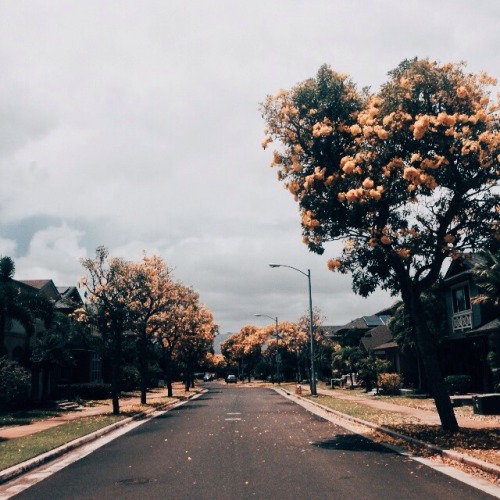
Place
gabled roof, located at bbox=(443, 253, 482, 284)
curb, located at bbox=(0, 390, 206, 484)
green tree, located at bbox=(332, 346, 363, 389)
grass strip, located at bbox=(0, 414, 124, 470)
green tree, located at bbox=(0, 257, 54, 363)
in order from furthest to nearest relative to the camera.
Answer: green tree, located at bbox=(332, 346, 363, 389) → gabled roof, located at bbox=(443, 253, 482, 284) → green tree, located at bbox=(0, 257, 54, 363) → grass strip, located at bbox=(0, 414, 124, 470) → curb, located at bbox=(0, 390, 206, 484)

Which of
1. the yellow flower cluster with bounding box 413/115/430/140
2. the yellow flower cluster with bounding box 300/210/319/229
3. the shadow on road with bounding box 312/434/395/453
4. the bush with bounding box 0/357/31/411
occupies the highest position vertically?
the yellow flower cluster with bounding box 413/115/430/140

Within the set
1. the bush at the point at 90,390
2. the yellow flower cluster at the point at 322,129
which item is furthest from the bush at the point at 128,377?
the yellow flower cluster at the point at 322,129

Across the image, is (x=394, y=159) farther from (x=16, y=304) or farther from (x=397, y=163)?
(x=16, y=304)

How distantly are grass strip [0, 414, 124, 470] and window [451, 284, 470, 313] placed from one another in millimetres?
22370

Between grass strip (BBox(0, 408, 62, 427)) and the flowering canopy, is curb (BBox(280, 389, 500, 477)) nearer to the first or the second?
the flowering canopy

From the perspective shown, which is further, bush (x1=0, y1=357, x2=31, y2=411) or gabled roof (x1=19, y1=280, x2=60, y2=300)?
gabled roof (x1=19, y1=280, x2=60, y2=300)

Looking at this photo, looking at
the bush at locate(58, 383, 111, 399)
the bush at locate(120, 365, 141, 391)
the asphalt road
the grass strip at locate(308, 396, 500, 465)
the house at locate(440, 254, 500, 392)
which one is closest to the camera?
the asphalt road

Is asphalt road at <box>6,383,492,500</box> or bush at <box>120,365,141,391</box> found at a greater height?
bush at <box>120,365,141,391</box>

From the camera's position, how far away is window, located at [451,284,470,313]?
34.6 metres

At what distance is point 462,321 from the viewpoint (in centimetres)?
3456

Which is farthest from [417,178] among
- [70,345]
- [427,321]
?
[70,345]

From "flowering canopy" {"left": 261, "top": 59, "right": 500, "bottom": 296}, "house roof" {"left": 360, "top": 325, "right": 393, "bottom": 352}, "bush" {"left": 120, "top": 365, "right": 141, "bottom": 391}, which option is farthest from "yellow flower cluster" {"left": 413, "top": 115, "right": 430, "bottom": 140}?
"bush" {"left": 120, "top": 365, "right": 141, "bottom": 391}

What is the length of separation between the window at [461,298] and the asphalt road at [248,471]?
19511mm

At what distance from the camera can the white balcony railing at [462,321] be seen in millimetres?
Result: 33406
